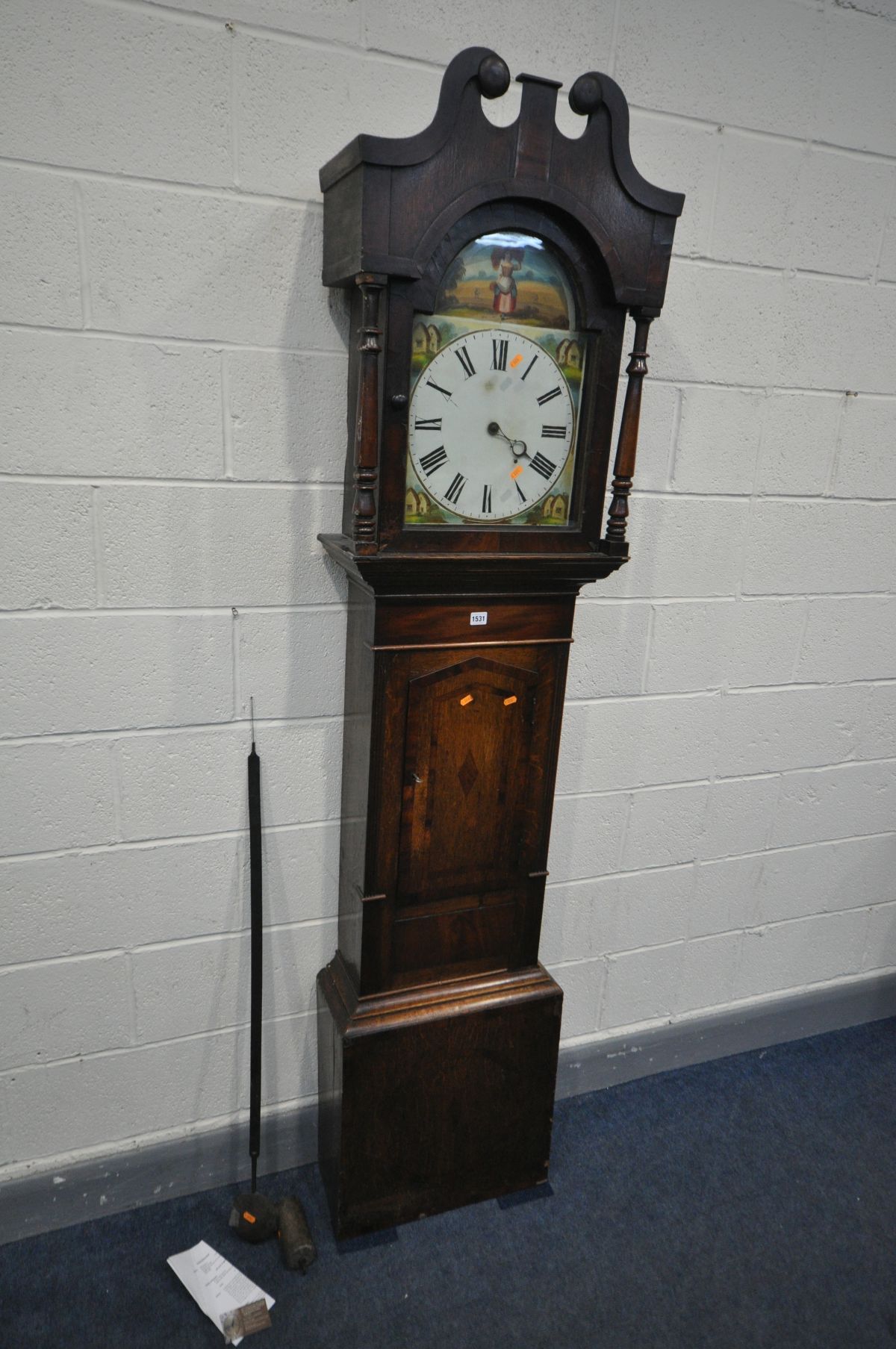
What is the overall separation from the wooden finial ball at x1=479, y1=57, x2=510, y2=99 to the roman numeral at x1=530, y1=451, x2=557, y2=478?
47cm

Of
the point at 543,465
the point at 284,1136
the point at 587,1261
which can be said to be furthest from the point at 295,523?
the point at 587,1261

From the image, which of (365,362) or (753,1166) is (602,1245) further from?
(365,362)

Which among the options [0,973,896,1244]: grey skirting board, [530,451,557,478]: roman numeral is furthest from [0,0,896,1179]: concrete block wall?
[530,451,557,478]: roman numeral

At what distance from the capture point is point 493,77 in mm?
1128

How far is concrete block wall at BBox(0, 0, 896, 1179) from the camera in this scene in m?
1.27

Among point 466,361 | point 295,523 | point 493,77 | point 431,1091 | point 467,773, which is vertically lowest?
point 431,1091

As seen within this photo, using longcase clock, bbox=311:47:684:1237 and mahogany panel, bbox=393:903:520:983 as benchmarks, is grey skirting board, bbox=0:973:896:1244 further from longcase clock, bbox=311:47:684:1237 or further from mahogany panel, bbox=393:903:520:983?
mahogany panel, bbox=393:903:520:983

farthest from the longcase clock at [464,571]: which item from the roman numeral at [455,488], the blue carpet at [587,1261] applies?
the blue carpet at [587,1261]

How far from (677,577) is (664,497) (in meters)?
0.17

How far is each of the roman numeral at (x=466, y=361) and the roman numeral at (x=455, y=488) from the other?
5.5 inches

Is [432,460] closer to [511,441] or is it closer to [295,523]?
[511,441]

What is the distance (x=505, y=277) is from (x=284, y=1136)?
5.40 ft

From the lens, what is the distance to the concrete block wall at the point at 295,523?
1.27 metres

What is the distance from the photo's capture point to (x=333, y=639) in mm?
1543
